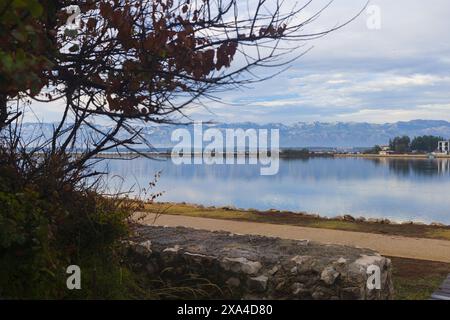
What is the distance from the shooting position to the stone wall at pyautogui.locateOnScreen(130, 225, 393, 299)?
5.55m

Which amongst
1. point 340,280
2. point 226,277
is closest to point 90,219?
point 226,277

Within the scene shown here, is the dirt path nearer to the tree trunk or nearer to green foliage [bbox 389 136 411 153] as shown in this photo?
the tree trunk

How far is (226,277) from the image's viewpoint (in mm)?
5859

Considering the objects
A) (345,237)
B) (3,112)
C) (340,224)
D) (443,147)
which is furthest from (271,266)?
(443,147)

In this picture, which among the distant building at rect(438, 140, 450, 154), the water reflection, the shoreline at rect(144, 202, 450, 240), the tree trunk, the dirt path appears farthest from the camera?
the distant building at rect(438, 140, 450, 154)

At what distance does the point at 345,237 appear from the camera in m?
12.0

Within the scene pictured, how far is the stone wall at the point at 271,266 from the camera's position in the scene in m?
5.55

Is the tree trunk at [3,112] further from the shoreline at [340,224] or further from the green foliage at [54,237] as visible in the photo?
the shoreline at [340,224]

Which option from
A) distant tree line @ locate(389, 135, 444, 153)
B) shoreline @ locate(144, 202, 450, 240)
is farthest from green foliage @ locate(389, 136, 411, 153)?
shoreline @ locate(144, 202, 450, 240)

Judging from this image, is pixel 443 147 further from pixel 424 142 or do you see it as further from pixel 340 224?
pixel 340 224

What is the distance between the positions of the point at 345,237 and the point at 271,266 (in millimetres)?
6531

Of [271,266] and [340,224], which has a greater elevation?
[271,266]

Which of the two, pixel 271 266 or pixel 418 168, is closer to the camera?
pixel 271 266

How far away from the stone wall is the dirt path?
3103 mm
